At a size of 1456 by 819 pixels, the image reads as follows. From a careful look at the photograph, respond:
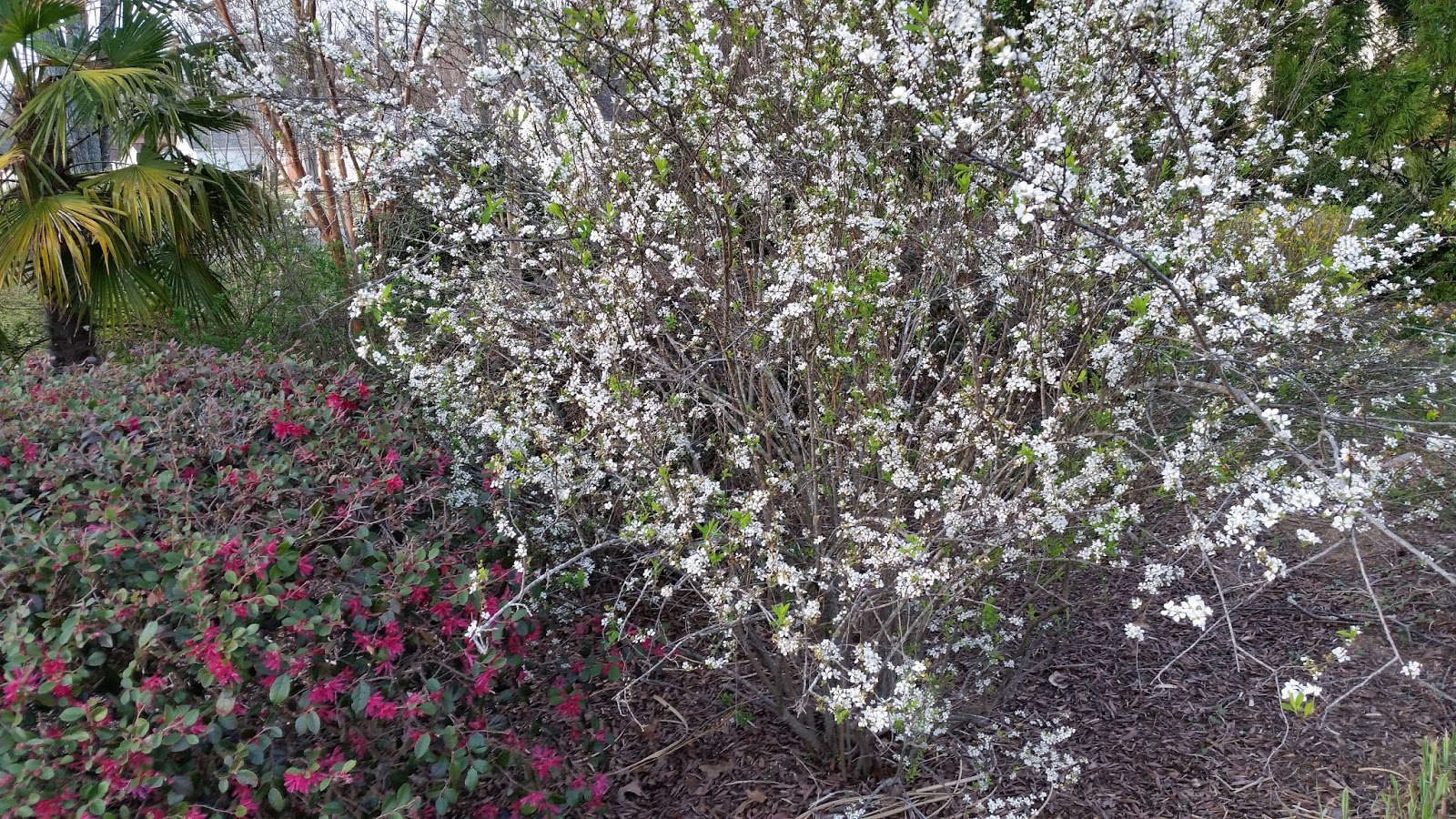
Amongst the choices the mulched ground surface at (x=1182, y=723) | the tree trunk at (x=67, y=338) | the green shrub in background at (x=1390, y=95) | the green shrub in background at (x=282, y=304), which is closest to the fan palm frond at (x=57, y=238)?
the tree trunk at (x=67, y=338)

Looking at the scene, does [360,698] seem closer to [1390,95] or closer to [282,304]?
[282,304]

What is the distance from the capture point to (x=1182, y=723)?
3439mm

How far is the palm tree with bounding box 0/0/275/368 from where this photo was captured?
14.4 ft

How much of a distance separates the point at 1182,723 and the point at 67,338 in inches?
249

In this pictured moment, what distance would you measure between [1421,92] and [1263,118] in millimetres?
4180

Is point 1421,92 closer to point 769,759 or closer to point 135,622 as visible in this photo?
point 769,759

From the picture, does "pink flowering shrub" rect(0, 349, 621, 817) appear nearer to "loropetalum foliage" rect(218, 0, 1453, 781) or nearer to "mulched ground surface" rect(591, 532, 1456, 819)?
"loropetalum foliage" rect(218, 0, 1453, 781)

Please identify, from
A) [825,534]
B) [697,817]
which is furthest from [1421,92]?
[697,817]

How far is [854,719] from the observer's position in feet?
10.1

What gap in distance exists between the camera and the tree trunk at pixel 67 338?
4.97m

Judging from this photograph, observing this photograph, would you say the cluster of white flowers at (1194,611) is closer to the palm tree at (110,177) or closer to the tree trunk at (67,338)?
the palm tree at (110,177)

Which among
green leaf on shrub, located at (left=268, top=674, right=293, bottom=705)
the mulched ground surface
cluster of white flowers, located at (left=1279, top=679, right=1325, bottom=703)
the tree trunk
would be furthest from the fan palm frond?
cluster of white flowers, located at (left=1279, top=679, right=1325, bottom=703)

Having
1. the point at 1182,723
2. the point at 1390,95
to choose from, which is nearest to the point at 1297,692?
the point at 1182,723

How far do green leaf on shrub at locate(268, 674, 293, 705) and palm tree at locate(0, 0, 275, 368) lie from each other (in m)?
3.48
